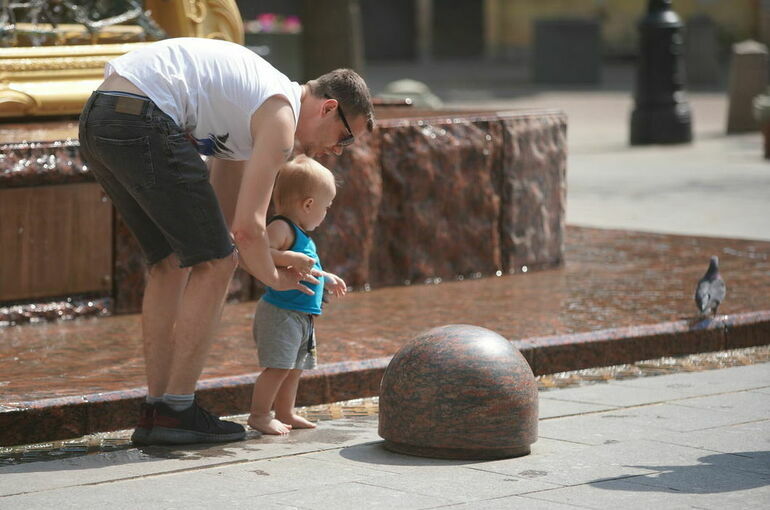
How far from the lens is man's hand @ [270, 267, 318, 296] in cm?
497

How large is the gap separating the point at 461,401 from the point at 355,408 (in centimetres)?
110

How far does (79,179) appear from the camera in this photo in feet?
23.5

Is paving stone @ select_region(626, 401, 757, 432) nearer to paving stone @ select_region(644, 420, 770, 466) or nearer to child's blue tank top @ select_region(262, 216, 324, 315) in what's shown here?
paving stone @ select_region(644, 420, 770, 466)

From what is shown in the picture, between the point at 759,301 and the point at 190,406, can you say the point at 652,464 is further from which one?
the point at 759,301

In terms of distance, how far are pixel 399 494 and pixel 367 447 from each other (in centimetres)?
72

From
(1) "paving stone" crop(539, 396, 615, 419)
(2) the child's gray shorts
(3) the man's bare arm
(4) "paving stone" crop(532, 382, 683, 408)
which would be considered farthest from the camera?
(4) "paving stone" crop(532, 382, 683, 408)

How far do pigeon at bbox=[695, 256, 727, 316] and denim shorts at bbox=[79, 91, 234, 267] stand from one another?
282 centimetres

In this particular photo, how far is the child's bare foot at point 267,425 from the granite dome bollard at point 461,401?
1.45 feet

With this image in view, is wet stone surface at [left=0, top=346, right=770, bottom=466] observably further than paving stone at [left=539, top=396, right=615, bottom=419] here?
No

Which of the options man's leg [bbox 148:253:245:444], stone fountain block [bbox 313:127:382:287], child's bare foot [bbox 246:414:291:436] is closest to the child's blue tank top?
man's leg [bbox 148:253:245:444]

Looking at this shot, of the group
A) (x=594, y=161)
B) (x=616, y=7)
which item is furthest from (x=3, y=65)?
(x=616, y=7)

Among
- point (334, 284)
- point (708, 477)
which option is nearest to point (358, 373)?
point (334, 284)

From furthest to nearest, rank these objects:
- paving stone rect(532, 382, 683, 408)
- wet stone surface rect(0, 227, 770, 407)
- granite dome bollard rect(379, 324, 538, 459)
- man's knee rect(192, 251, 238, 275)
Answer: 1. wet stone surface rect(0, 227, 770, 407)
2. paving stone rect(532, 382, 683, 408)
3. man's knee rect(192, 251, 238, 275)
4. granite dome bollard rect(379, 324, 538, 459)

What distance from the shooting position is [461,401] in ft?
15.8
